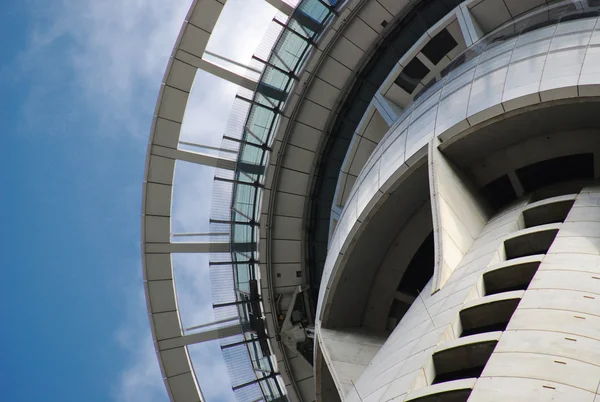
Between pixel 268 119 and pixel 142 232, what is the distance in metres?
7.32

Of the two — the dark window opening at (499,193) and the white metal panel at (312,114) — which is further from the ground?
the white metal panel at (312,114)

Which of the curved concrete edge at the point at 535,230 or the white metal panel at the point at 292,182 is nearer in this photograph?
the curved concrete edge at the point at 535,230

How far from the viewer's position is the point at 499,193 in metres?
22.9

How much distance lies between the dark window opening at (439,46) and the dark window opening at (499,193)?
8.14 metres

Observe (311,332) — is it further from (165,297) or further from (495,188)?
(495,188)

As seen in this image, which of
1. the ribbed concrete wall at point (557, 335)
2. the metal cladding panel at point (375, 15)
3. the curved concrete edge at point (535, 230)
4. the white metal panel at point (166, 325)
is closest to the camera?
the ribbed concrete wall at point (557, 335)

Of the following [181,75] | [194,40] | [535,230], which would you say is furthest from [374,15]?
[535,230]

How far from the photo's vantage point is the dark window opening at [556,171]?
21.6 m

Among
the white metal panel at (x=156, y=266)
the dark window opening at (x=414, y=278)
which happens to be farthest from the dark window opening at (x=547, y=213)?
the white metal panel at (x=156, y=266)

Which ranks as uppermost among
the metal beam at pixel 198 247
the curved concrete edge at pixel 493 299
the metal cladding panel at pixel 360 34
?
the metal cladding panel at pixel 360 34

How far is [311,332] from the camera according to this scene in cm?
3388

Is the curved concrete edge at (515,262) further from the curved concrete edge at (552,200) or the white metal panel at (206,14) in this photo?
the white metal panel at (206,14)

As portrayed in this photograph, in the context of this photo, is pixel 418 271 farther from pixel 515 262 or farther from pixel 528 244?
pixel 515 262

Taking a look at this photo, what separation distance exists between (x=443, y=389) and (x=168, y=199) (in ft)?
72.2
